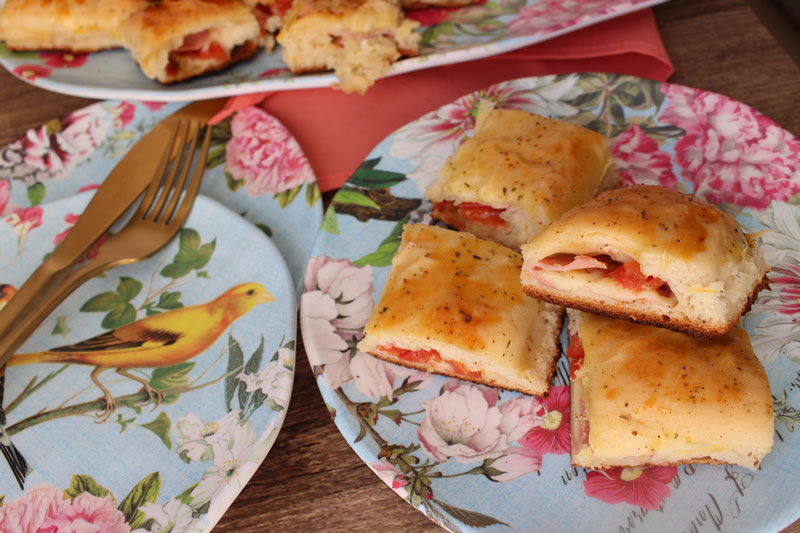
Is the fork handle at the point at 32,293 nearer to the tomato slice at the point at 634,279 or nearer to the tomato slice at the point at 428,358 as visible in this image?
the tomato slice at the point at 428,358

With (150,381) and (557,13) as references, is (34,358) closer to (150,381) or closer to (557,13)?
(150,381)

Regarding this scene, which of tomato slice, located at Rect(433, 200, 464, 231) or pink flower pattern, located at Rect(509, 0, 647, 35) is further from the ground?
pink flower pattern, located at Rect(509, 0, 647, 35)

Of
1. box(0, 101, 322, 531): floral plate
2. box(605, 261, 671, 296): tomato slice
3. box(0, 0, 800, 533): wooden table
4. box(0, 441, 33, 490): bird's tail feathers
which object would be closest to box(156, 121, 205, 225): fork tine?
box(0, 101, 322, 531): floral plate

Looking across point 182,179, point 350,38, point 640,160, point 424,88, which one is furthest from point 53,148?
point 640,160

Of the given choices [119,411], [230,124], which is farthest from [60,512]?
[230,124]

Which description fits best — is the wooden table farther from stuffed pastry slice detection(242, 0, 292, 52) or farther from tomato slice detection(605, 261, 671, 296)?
stuffed pastry slice detection(242, 0, 292, 52)

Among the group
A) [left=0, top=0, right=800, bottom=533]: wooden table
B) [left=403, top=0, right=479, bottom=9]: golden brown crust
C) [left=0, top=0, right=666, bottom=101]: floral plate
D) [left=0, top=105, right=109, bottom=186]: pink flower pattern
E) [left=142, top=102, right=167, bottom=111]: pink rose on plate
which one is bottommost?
[left=0, top=0, right=800, bottom=533]: wooden table

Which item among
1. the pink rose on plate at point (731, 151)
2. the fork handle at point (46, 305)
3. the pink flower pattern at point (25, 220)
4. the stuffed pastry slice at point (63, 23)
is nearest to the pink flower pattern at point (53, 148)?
the pink flower pattern at point (25, 220)
